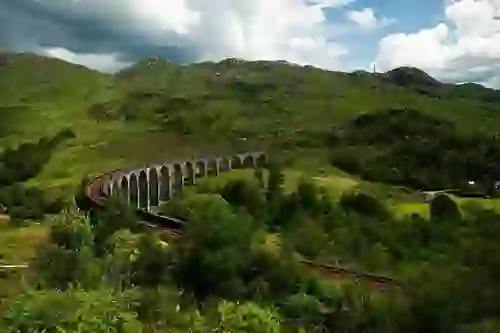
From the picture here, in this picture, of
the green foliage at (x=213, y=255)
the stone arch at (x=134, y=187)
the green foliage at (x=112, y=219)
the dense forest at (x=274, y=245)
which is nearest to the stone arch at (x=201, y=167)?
the dense forest at (x=274, y=245)

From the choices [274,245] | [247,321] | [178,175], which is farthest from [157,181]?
[247,321]

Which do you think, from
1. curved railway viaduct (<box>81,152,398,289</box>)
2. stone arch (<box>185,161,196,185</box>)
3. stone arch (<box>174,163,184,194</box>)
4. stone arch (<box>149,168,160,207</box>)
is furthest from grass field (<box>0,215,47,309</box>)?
stone arch (<box>185,161,196,185</box>)

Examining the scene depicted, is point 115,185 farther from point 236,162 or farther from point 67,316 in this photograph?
point 67,316

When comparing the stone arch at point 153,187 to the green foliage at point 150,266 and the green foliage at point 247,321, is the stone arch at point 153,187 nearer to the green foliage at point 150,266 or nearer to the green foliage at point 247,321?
the green foliage at point 150,266

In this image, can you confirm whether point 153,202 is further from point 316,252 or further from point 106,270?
point 106,270

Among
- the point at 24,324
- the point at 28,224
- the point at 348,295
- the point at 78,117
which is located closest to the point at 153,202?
the point at 28,224

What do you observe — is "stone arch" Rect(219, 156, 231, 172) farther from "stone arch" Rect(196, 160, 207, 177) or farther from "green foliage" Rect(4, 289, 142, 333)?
"green foliage" Rect(4, 289, 142, 333)

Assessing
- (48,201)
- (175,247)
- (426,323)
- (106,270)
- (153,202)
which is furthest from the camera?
(153,202)
